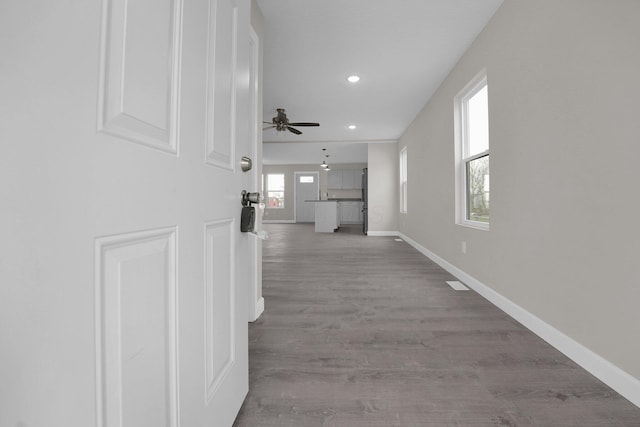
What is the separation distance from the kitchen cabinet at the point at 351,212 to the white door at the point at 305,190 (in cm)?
130

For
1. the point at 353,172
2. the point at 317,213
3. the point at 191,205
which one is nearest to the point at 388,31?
the point at 191,205

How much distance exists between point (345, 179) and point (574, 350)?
10.4 metres

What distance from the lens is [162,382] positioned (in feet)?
2.15

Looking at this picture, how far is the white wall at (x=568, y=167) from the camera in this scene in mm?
1320

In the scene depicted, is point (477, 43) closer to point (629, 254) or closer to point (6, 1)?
point (629, 254)

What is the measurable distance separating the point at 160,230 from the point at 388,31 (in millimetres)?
2918

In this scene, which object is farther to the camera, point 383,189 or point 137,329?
point 383,189

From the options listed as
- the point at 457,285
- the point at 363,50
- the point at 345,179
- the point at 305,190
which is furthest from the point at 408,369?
the point at 305,190

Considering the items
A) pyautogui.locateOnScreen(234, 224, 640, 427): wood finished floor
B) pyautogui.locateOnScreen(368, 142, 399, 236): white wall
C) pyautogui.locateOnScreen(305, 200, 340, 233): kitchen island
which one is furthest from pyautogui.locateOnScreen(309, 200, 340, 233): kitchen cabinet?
pyautogui.locateOnScreen(234, 224, 640, 427): wood finished floor

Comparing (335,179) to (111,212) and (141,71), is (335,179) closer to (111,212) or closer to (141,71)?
(141,71)

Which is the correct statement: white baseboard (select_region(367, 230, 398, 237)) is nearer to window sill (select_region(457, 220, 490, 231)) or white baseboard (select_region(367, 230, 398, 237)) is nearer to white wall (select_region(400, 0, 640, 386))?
window sill (select_region(457, 220, 490, 231))

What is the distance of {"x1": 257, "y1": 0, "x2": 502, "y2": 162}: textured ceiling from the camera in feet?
8.13

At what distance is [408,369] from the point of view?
1510 millimetres

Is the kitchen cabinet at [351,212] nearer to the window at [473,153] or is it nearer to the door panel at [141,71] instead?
the window at [473,153]
